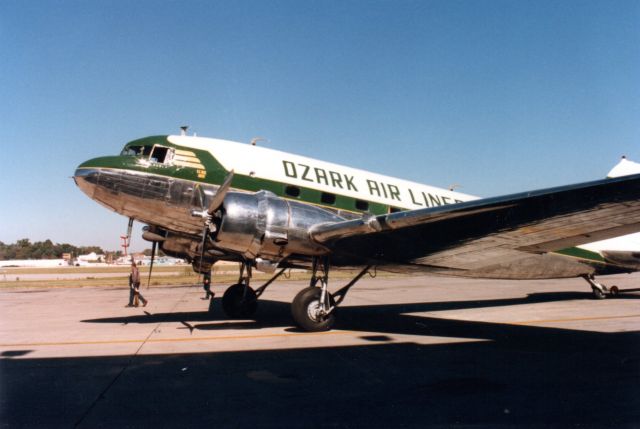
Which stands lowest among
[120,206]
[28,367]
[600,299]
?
[28,367]

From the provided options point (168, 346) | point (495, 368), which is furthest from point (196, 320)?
point (495, 368)

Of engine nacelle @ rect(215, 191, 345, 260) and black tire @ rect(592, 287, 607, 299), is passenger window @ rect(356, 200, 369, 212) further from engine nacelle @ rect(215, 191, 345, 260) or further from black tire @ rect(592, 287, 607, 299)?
black tire @ rect(592, 287, 607, 299)

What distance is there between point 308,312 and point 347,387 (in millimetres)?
3706

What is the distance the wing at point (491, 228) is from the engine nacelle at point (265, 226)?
32cm

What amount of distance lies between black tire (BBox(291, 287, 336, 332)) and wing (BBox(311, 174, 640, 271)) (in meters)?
0.98

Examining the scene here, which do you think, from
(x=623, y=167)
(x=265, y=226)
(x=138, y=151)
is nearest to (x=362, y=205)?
(x=265, y=226)

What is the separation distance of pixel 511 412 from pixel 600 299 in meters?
13.8

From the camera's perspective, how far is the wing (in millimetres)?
5734

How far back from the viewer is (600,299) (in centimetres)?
1540

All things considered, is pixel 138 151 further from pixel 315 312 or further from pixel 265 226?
pixel 315 312

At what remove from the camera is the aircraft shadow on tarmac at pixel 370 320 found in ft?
31.0

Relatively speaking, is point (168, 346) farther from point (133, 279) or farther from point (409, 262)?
point (133, 279)

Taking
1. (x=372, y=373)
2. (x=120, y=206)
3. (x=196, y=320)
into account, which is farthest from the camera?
(x=196, y=320)

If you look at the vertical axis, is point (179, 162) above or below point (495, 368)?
above
